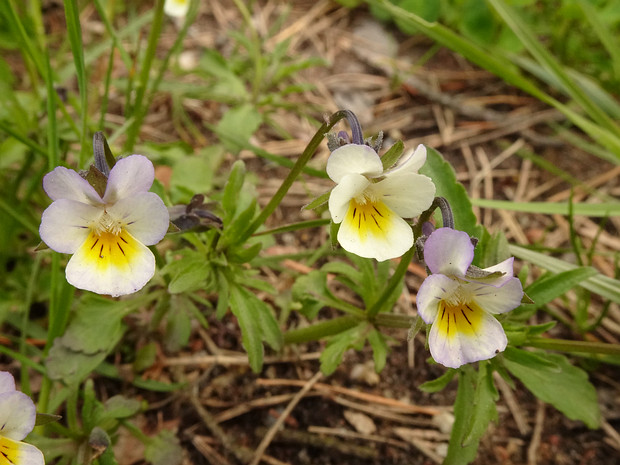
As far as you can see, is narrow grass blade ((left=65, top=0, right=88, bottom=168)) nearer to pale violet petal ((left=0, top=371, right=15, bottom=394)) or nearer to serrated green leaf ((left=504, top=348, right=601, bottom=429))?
pale violet petal ((left=0, top=371, right=15, bottom=394))

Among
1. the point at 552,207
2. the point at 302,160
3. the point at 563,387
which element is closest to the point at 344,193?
the point at 302,160

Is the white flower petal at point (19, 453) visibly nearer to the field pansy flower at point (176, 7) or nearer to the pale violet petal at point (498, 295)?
the pale violet petal at point (498, 295)

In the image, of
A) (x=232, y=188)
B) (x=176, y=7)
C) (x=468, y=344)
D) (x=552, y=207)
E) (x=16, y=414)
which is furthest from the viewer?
(x=176, y=7)

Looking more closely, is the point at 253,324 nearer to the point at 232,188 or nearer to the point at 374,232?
the point at 232,188

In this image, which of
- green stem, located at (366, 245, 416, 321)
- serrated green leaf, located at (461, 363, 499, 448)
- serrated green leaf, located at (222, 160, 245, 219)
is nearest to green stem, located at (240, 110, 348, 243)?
serrated green leaf, located at (222, 160, 245, 219)

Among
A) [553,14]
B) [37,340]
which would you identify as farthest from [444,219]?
[553,14]

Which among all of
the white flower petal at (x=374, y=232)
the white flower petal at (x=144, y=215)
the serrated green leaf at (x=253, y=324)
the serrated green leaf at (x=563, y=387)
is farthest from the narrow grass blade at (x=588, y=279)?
the white flower petal at (x=144, y=215)
